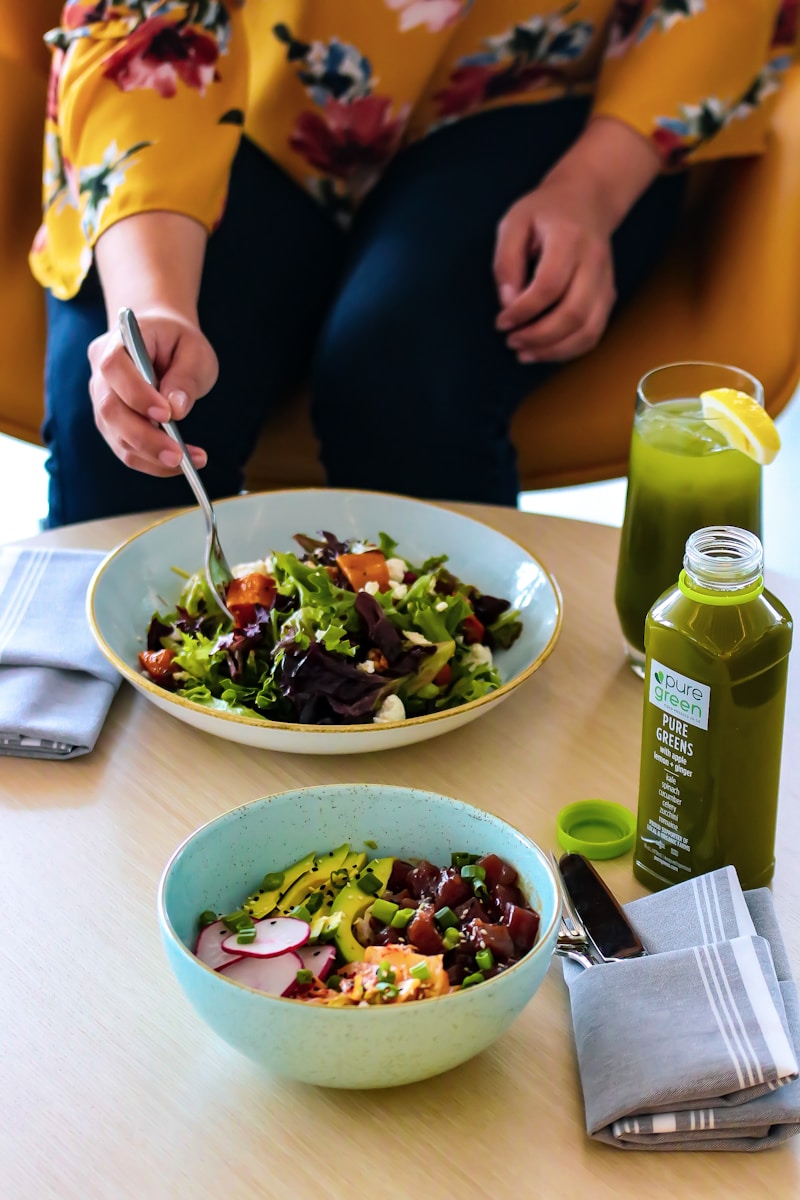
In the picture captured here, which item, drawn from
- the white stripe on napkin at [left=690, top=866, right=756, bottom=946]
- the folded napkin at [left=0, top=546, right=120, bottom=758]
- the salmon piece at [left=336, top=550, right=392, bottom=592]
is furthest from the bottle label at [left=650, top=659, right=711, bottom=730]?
the folded napkin at [left=0, top=546, right=120, bottom=758]

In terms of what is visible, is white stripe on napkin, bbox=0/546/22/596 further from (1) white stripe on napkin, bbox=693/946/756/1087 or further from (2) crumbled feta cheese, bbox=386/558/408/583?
(1) white stripe on napkin, bbox=693/946/756/1087

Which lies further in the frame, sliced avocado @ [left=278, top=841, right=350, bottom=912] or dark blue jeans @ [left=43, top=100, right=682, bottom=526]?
dark blue jeans @ [left=43, top=100, right=682, bottom=526]

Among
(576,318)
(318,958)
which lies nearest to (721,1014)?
(318,958)

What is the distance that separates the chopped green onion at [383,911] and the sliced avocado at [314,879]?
56 millimetres

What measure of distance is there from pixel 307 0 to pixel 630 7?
0.42 metres

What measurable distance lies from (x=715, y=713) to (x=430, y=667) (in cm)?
29

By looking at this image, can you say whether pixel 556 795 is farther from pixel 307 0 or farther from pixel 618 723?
pixel 307 0

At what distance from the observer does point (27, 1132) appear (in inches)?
27.1

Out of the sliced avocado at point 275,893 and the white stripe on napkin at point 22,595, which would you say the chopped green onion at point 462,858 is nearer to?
the sliced avocado at point 275,893

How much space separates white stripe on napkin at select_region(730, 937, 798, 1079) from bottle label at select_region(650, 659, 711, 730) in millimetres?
133

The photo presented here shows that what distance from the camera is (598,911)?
817 millimetres

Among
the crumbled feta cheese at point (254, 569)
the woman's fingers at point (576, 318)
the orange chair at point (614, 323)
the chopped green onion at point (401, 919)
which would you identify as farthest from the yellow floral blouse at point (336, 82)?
the chopped green onion at point (401, 919)

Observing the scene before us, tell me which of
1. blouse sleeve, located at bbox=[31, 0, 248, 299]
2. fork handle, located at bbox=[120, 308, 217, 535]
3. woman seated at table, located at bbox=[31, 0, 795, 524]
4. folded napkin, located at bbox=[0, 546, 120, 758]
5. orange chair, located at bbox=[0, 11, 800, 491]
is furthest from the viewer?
orange chair, located at bbox=[0, 11, 800, 491]

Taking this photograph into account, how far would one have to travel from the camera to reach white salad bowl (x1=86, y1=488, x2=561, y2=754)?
96cm
